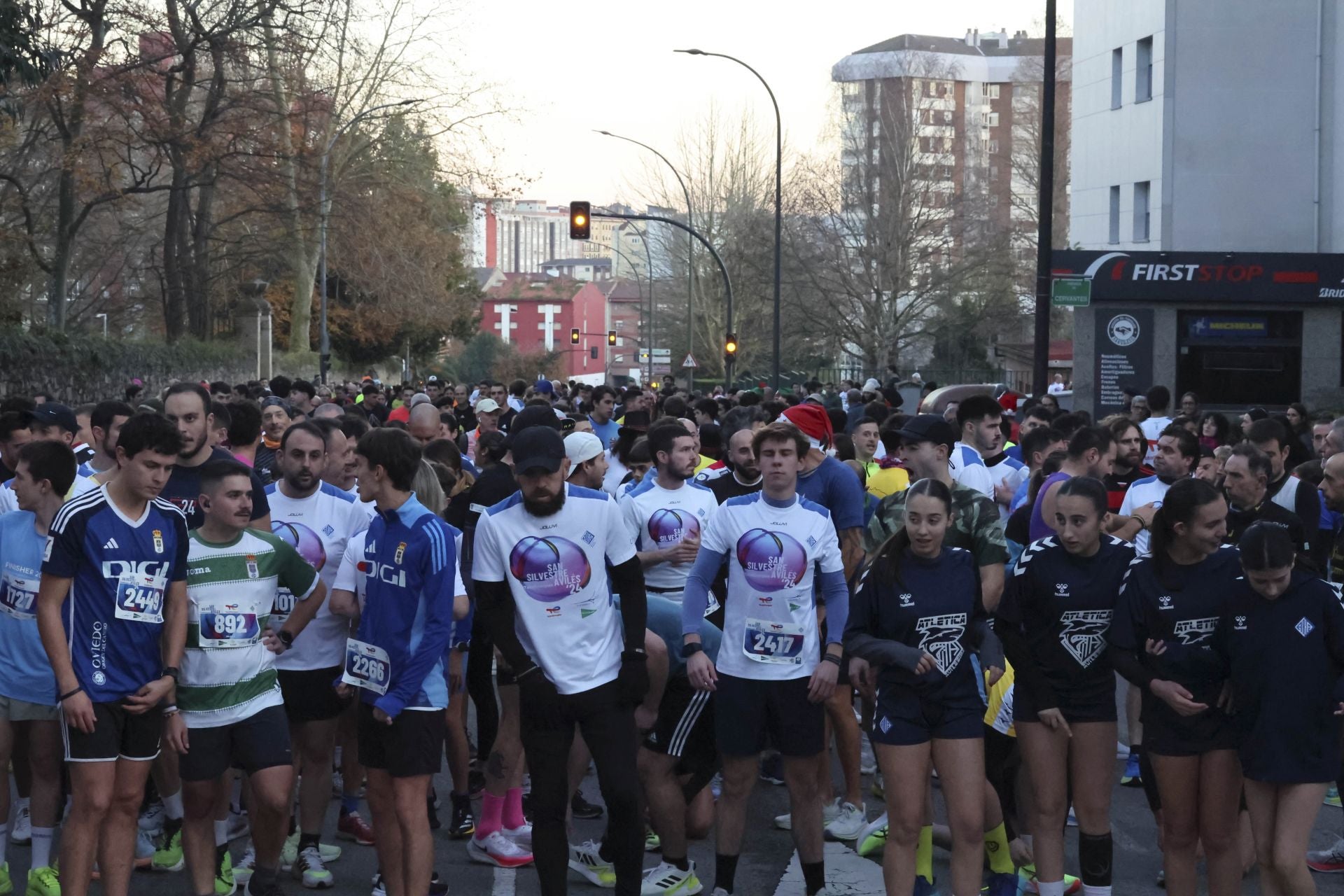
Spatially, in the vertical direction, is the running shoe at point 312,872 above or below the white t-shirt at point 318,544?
below

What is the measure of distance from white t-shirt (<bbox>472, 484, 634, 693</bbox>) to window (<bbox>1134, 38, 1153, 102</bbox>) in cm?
3050

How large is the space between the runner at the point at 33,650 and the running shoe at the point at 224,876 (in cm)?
61

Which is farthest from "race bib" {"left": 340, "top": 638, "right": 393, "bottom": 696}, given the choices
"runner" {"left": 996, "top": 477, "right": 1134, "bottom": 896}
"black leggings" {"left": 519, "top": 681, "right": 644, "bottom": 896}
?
"runner" {"left": 996, "top": 477, "right": 1134, "bottom": 896}

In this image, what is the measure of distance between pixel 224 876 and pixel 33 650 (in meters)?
1.20

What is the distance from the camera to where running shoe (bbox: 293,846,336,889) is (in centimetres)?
640

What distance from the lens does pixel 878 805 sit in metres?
7.78

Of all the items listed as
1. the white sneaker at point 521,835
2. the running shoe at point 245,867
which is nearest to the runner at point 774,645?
the white sneaker at point 521,835

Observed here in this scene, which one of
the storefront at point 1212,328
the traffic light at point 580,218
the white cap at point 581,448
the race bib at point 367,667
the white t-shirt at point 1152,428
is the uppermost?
the traffic light at point 580,218

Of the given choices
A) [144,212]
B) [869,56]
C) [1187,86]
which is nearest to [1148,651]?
[1187,86]

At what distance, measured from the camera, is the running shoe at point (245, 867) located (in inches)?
251

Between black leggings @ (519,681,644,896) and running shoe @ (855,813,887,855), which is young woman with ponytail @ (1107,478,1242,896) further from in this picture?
black leggings @ (519,681,644,896)

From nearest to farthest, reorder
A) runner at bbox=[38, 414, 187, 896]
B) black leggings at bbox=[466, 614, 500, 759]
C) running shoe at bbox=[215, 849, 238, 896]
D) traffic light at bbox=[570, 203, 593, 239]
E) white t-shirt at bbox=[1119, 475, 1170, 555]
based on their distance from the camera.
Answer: runner at bbox=[38, 414, 187, 896] < running shoe at bbox=[215, 849, 238, 896] < black leggings at bbox=[466, 614, 500, 759] < white t-shirt at bbox=[1119, 475, 1170, 555] < traffic light at bbox=[570, 203, 593, 239]

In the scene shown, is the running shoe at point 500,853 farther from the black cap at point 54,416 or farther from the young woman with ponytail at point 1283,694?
the young woman with ponytail at point 1283,694

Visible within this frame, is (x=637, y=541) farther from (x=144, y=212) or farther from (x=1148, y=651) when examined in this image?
(x=144, y=212)
